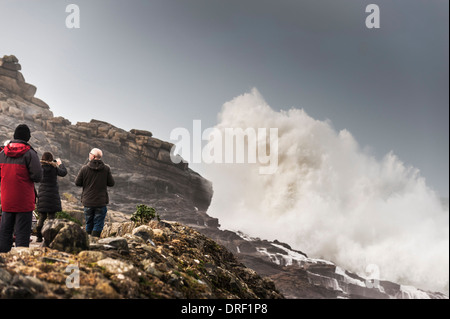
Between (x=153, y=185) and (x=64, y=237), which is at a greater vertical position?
(x=153, y=185)

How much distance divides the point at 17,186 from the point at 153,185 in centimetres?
9119

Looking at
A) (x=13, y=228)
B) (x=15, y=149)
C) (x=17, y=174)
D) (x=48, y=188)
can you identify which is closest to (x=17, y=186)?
(x=17, y=174)

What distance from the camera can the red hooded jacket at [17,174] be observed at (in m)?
5.45

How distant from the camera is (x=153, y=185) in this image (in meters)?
93.6

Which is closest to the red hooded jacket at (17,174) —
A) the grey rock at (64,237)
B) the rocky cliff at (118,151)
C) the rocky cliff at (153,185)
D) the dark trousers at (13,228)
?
the dark trousers at (13,228)

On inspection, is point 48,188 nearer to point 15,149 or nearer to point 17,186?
point 17,186

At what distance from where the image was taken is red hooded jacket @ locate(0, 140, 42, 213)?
5.45 meters

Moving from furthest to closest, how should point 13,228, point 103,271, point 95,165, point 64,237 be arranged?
point 95,165
point 13,228
point 64,237
point 103,271

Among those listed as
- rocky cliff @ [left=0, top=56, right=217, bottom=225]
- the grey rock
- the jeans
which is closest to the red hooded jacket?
the grey rock
